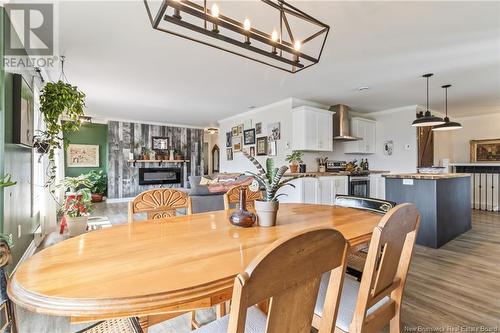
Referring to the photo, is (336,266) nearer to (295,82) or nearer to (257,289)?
(257,289)

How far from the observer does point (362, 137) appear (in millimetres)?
6223

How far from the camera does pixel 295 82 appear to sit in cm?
429

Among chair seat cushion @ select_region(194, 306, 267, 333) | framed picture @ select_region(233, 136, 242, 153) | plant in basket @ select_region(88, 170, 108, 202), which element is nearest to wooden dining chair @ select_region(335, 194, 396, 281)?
chair seat cushion @ select_region(194, 306, 267, 333)

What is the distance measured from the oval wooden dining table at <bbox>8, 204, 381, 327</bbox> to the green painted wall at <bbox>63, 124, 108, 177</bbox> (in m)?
7.96

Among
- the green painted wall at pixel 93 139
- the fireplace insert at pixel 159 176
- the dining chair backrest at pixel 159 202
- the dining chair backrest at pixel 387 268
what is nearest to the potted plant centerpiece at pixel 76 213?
the dining chair backrest at pixel 159 202

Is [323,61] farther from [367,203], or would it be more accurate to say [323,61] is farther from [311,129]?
[367,203]

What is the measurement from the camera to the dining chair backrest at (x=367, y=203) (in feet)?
5.97

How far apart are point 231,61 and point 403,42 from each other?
201 centimetres

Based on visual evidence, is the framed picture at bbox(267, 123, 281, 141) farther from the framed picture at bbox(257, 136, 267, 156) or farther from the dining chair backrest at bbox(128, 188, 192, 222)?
the dining chair backrest at bbox(128, 188, 192, 222)

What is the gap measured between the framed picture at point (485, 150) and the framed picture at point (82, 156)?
11.0 meters

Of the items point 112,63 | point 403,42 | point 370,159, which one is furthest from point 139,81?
point 370,159

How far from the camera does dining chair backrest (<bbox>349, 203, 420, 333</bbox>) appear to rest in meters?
0.95

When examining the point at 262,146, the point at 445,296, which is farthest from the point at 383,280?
the point at 262,146

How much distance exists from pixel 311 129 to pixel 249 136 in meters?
1.83
